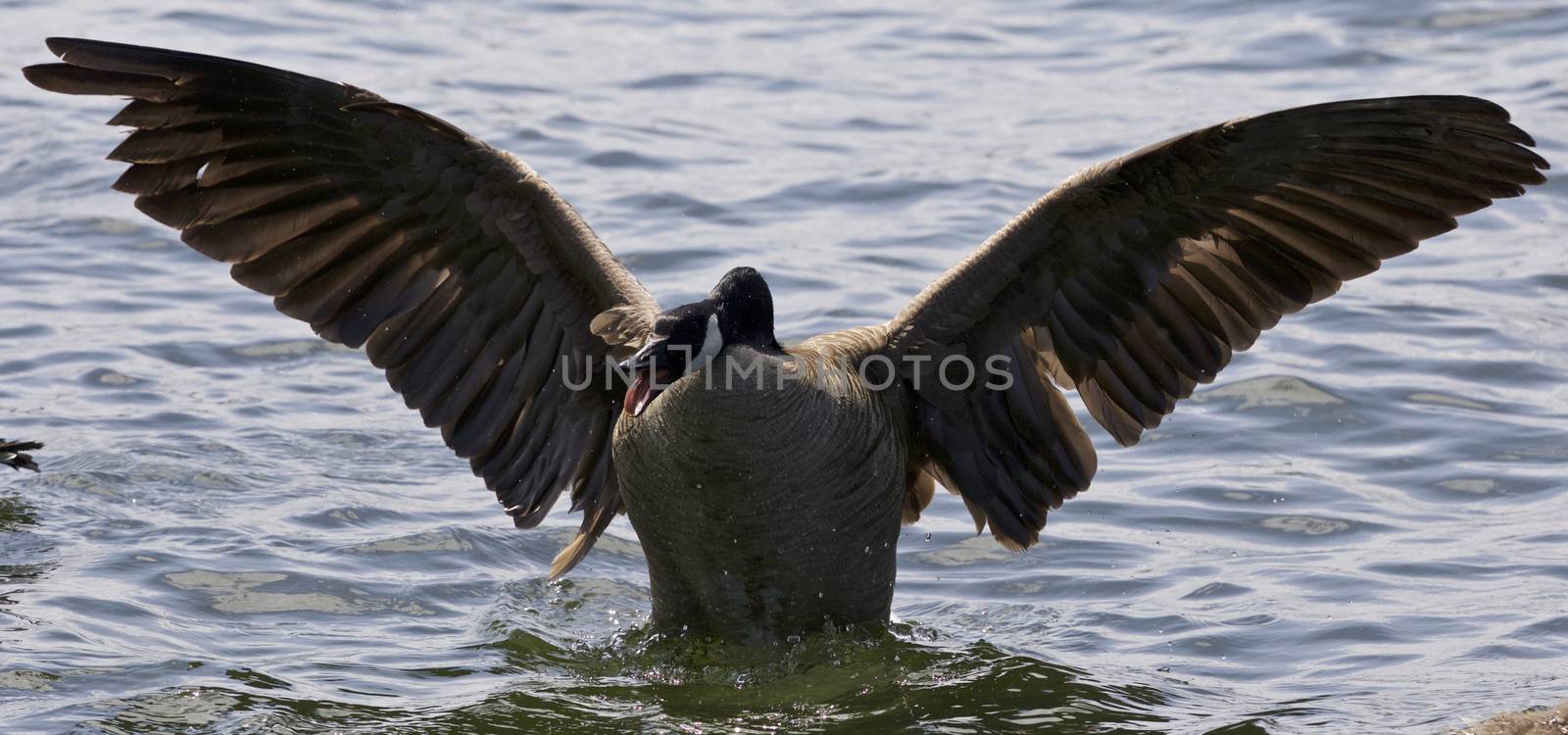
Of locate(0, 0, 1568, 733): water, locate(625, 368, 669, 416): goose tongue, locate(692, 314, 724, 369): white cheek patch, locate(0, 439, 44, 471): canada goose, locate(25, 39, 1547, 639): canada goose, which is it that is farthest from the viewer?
locate(0, 439, 44, 471): canada goose

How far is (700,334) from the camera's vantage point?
698cm

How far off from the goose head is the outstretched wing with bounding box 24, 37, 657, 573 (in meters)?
0.61

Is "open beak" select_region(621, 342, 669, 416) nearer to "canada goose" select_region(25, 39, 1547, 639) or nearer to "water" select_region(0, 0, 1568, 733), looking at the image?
"canada goose" select_region(25, 39, 1547, 639)

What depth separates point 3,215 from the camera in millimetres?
14227

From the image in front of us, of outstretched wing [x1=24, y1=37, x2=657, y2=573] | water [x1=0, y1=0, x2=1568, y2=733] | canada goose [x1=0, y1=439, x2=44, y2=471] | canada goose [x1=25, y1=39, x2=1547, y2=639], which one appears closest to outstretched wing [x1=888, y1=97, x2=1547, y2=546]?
canada goose [x1=25, y1=39, x2=1547, y2=639]

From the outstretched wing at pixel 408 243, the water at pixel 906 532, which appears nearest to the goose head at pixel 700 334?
the outstretched wing at pixel 408 243

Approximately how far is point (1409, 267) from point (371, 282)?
324 inches

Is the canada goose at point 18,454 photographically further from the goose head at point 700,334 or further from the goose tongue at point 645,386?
the goose tongue at point 645,386

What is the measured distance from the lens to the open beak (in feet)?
22.3

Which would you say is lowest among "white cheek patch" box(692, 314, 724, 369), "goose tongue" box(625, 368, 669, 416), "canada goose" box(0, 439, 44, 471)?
"canada goose" box(0, 439, 44, 471)

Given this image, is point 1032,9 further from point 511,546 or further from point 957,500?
point 511,546

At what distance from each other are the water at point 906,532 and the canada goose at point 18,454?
0.21 meters

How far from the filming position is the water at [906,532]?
756cm

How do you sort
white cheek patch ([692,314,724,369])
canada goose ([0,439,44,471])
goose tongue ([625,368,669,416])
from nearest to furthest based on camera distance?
goose tongue ([625,368,669,416]), white cheek patch ([692,314,724,369]), canada goose ([0,439,44,471])
